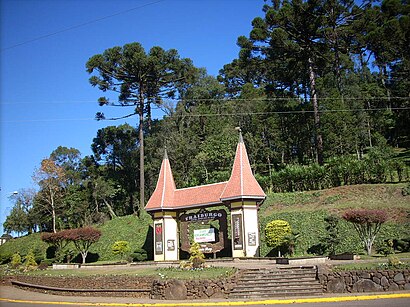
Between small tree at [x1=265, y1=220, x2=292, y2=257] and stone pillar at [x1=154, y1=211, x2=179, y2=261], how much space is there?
6.17 meters

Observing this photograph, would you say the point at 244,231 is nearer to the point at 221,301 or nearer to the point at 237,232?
the point at 237,232

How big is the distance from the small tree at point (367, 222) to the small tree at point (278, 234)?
3.27 meters

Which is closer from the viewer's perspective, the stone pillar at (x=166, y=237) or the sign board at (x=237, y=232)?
the sign board at (x=237, y=232)

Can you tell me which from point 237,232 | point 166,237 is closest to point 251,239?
point 237,232

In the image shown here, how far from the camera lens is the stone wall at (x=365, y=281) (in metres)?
12.7

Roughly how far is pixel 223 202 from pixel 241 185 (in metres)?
1.37

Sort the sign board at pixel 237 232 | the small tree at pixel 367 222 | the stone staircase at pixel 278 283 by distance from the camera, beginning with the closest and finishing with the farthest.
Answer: the stone staircase at pixel 278 283
the small tree at pixel 367 222
the sign board at pixel 237 232

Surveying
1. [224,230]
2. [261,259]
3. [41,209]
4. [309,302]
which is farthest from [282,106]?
[309,302]

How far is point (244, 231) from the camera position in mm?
22453

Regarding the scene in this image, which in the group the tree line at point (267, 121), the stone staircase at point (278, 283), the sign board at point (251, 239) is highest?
the tree line at point (267, 121)

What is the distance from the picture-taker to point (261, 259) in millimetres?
20688

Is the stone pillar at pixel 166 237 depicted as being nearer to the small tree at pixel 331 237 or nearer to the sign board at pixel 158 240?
the sign board at pixel 158 240

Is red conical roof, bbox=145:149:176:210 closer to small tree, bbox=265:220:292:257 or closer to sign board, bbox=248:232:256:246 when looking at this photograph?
sign board, bbox=248:232:256:246

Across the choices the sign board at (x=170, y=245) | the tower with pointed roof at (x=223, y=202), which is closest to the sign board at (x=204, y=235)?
the tower with pointed roof at (x=223, y=202)
